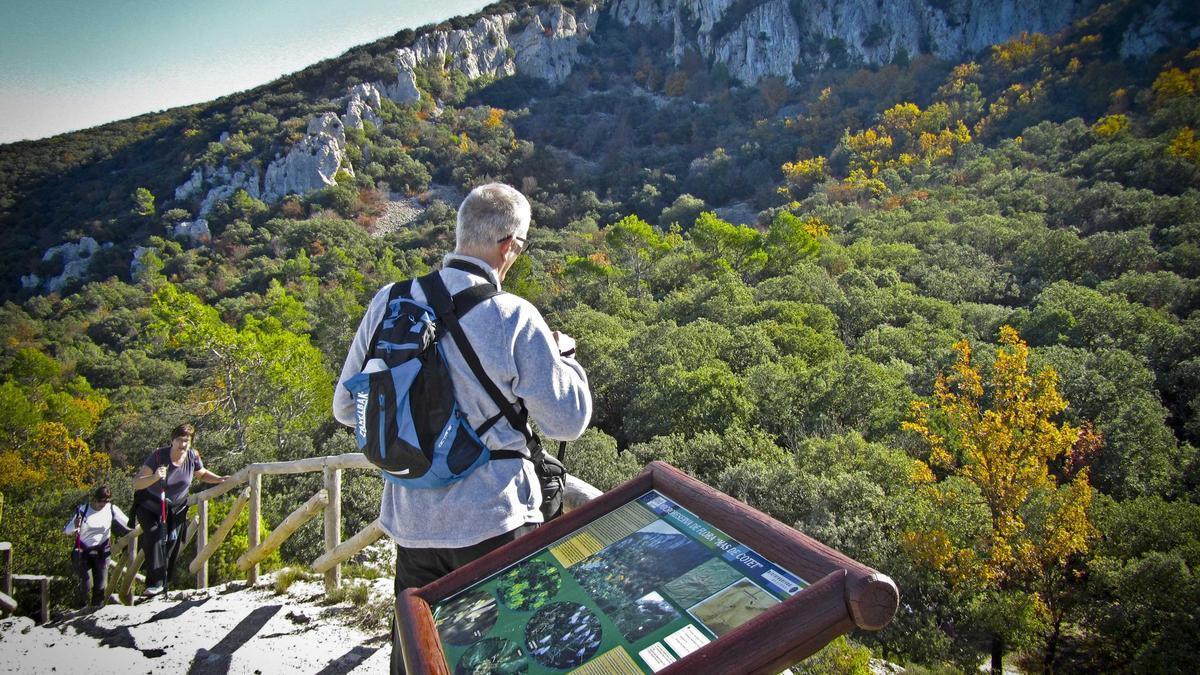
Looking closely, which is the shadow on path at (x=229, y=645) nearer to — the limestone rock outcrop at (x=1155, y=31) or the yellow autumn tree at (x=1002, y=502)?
the yellow autumn tree at (x=1002, y=502)

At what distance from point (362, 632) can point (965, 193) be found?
45.9 metres

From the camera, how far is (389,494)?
204 cm

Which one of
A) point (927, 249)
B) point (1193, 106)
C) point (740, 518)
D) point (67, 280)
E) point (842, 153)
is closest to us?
point (740, 518)

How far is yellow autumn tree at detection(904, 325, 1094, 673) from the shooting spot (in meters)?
10.2

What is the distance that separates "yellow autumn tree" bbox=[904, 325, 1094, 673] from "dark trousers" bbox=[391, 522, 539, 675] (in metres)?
10.4

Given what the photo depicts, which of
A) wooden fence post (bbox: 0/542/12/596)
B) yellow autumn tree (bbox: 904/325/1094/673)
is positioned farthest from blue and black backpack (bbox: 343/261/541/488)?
yellow autumn tree (bbox: 904/325/1094/673)

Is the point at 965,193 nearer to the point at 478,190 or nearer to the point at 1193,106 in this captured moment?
the point at 1193,106

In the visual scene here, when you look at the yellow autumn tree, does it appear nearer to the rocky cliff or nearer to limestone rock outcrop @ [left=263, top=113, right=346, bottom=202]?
limestone rock outcrop @ [left=263, top=113, right=346, bottom=202]

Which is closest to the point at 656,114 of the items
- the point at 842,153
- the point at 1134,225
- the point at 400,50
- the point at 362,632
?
the point at 842,153

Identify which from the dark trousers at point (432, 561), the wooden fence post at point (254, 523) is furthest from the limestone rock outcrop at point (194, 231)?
the dark trousers at point (432, 561)

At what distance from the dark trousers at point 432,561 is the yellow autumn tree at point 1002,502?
10.4m

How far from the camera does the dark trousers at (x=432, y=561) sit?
1850 mm

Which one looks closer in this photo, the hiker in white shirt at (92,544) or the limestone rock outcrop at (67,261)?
the hiker in white shirt at (92,544)

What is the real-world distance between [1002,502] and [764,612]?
1410 centimetres
